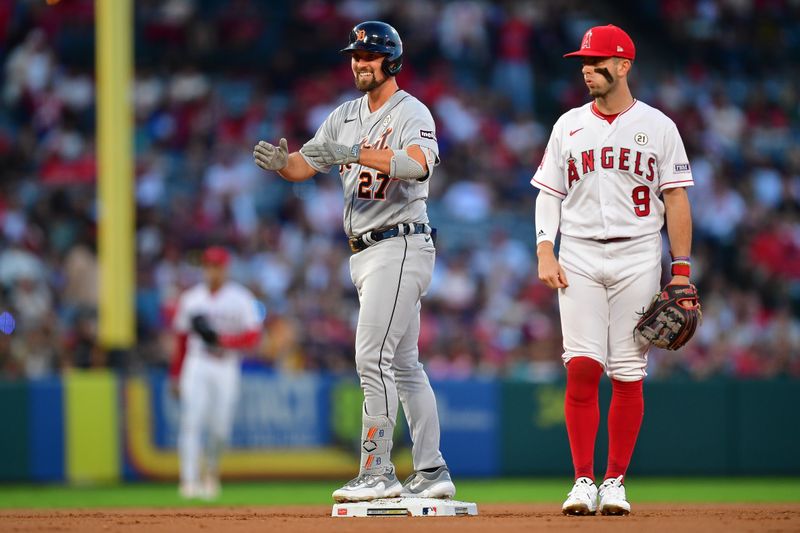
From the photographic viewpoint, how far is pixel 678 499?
11.0 meters

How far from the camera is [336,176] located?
16281mm

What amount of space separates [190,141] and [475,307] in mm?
4396

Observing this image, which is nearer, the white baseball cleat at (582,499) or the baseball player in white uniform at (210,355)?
the white baseball cleat at (582,499)

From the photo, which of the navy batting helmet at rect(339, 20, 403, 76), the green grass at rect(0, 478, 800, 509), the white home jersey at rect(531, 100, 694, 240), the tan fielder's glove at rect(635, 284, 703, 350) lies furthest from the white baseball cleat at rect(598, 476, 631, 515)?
the green grass at rect(0, 478, 800, 509)

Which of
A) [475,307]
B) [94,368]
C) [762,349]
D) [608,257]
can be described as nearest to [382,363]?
[608,257]

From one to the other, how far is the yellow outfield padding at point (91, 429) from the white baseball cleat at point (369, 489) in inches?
283

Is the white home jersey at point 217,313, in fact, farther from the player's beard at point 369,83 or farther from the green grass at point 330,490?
the player's beard at point 369,83

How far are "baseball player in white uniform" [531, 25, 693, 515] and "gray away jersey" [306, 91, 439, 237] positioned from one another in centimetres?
73

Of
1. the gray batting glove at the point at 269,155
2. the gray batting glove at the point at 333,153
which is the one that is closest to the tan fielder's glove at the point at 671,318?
Result: the gray batting glove at the point at 333,153

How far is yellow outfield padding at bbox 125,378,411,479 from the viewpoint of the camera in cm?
1320

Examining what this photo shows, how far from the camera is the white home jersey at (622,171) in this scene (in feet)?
20.9

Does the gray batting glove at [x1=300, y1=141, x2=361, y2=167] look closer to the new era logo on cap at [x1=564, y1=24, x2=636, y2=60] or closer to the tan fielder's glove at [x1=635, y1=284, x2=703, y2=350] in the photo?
the new era logo on cap at [x1=564, y1=24, x2=636, y2=60]

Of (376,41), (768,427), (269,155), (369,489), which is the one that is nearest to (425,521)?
(369,489)

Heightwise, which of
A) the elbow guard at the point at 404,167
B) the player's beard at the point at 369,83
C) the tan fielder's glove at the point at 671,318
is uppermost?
the player's beard at the point at 369,83
